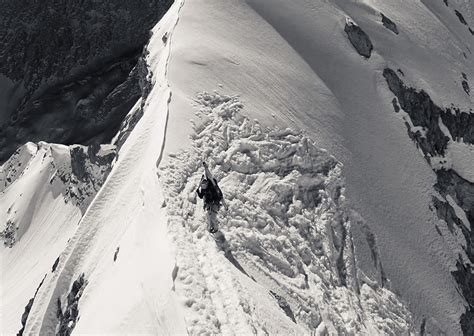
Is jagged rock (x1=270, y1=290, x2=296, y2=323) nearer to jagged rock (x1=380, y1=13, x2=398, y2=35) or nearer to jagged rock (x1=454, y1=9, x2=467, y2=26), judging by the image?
jagged rock (x1=380, y1=13, x2=398, y2=35)

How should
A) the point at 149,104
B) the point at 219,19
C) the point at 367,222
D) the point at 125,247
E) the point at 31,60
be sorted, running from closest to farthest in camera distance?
the point at 125,247 < the point at 367,222 < the point at 149,104 < the point at 219,19 < the point at 31,60

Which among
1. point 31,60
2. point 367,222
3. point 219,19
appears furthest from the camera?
point 31,60

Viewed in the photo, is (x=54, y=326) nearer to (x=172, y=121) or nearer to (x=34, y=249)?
(x=172, y=121)

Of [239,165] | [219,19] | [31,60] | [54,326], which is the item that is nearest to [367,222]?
[239,165]

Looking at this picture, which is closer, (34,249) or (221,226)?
(221,226)

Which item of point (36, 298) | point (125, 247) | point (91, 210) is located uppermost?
point (125, 247)

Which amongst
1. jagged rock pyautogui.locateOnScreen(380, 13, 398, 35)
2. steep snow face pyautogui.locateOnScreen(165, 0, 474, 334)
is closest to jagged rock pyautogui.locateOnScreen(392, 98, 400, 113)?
steep snow face pyautogui.locateOnScreen(165, 0, 474, 334)

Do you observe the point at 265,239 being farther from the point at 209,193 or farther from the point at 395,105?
the point at 395,105
